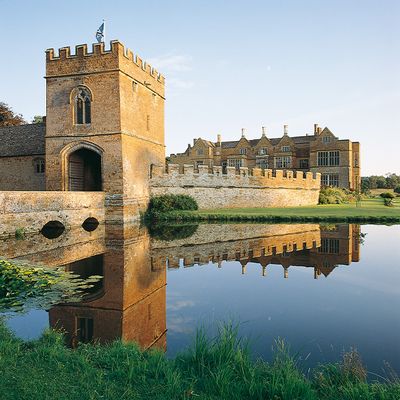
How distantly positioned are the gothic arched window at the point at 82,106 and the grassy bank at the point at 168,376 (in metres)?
17.9

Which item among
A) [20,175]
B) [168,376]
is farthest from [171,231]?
[168,376]

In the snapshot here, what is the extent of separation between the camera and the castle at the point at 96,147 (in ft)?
65.0

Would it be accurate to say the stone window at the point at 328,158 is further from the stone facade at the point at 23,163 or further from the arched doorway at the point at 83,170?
the stone facade at the point at 23,163

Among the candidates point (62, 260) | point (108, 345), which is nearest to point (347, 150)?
point (62, 260)

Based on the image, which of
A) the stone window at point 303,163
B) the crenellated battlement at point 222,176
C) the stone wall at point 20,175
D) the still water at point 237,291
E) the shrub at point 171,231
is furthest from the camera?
the stone window at point 303,163

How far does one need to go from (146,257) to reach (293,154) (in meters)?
39.1

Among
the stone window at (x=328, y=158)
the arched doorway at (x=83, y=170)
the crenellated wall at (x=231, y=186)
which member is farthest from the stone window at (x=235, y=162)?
the arched doorway at (x=83, y=170)

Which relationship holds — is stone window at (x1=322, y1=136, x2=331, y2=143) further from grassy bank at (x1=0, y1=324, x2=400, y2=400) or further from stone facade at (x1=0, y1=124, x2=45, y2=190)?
grassy bank at (x1=0, y1=324, x2=400, y2=400)

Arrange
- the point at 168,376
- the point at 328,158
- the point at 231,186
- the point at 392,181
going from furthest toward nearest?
the point at 392,181 → the point at 328,158 → the point at 231,186 → the point at 168,376

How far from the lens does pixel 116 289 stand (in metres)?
8.27

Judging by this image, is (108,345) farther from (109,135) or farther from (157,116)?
(157,116)

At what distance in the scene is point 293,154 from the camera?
4741cm

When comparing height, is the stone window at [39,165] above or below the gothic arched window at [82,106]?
below

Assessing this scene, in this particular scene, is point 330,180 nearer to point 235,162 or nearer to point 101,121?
point 235,162
